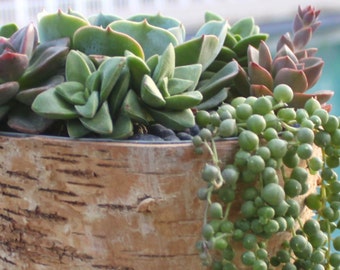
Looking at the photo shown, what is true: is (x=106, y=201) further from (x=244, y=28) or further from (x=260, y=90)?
(x=244, y=28)

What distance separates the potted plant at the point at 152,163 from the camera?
0.60 metres

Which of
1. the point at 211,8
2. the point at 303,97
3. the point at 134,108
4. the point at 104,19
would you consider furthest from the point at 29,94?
the point at 211,8

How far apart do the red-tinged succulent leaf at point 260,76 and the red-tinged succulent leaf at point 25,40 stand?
0.88ft

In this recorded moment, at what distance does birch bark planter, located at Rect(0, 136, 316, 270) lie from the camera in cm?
62

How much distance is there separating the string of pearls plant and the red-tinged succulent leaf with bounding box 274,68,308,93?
60 mm

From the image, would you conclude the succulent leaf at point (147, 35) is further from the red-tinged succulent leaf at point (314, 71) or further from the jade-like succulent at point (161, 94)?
the red-tinged succulent leaf at point (314, 71)

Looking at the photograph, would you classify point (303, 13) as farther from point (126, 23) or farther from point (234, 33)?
point (126, 23)

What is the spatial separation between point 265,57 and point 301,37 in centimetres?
12

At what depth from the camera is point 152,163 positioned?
62 cm

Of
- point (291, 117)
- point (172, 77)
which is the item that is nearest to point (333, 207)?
point (291, 117)

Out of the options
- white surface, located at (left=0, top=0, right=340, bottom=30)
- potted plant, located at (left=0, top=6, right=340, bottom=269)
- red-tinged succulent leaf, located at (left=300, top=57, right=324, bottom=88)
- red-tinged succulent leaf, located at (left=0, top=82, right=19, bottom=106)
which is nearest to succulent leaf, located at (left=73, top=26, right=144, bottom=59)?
potted plant, located at (left=0, top=6, right=340, bottom=269)

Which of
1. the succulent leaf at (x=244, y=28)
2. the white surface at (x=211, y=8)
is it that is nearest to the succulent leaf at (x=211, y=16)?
the succulent leaf at (x=244, y=28)

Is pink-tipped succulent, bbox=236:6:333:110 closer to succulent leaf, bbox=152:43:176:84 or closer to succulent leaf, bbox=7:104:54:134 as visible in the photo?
succulent leaf, bbox=152:43:176:84

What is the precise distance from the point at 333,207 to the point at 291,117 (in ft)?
0.39
